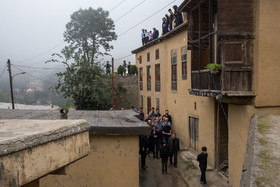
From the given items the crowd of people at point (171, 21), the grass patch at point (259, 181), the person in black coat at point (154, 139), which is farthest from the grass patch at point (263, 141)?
the crowd of people at point (171, 21)

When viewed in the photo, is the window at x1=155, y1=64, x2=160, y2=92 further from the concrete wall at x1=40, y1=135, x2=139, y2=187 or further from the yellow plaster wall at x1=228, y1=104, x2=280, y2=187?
the concrete wall at x1=40, y1=135, x2=139, y2=187

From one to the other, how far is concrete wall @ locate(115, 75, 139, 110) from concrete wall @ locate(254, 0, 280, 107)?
64.9 feet

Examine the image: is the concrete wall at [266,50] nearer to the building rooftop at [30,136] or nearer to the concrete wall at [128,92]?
the building rooftop at [30,136]

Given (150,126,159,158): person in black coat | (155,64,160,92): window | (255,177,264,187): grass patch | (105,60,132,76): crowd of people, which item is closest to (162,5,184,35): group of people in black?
(155,64,160,92): window

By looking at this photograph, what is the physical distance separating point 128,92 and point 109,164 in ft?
68.5

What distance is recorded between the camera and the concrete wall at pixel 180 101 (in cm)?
1189

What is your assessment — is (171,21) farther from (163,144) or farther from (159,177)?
(159,177)

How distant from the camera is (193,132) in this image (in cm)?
1408

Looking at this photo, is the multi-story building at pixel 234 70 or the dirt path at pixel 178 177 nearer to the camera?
the multi-story building at pixel 234 70

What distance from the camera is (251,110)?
8.48 metres

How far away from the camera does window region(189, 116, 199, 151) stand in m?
13.6

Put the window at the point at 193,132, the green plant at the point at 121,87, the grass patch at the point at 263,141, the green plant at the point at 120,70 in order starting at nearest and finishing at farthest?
the grass patch at the point at 263,141
the window at the point at 193,132
the green plant at the point at 121,87
the green plant at the point at 120,70

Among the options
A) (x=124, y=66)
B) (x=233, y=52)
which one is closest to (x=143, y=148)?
(x=233, y=52)

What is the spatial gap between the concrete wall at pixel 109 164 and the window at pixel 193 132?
7.14 meters
